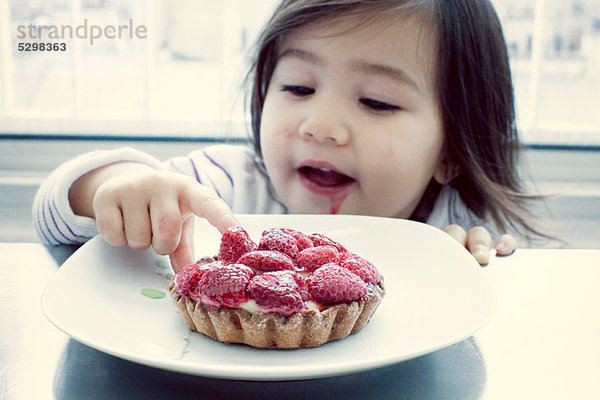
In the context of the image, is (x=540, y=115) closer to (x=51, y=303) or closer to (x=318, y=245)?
(x=318, y=245)

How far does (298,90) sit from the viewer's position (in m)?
1.48

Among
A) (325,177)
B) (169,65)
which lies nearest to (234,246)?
(325,177)

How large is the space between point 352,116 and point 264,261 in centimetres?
70

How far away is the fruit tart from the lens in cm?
69

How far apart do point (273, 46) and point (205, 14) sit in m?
0.95

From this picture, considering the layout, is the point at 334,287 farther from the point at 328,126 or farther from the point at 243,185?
the point at 243,185

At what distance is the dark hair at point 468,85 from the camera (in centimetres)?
145

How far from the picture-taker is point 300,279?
74cm

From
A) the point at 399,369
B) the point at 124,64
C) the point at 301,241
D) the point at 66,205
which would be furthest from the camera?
the point at 124,64

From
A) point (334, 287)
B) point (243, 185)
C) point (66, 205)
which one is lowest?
point (243, 185)

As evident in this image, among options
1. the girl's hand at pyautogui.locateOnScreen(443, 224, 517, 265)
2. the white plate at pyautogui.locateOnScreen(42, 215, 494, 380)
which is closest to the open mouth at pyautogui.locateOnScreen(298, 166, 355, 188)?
the girl's hand at pyautogui.locateOnScreen(443, 224, 517, 265)

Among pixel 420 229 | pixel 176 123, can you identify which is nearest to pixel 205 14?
pixel 176 123

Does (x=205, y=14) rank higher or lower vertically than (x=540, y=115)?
higher

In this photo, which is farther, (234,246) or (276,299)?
(234,246)
